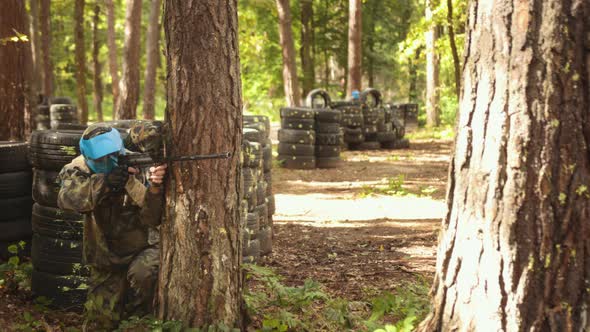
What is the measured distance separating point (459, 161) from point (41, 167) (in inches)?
137

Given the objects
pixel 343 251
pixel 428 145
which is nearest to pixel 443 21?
pixel 428 145

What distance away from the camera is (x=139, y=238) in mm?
4684

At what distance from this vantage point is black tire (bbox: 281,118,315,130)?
47.0 ft

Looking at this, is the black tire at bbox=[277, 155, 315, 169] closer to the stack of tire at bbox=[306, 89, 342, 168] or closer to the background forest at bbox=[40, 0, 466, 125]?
the stack of tire at bbox=[306, 89, 342, 168]

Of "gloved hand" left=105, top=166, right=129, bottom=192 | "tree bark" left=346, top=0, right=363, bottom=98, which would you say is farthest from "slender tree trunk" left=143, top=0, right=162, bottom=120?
"gloved hand" left=105, top=166, right=129, bottom=192

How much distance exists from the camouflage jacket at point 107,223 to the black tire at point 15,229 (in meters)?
1.70

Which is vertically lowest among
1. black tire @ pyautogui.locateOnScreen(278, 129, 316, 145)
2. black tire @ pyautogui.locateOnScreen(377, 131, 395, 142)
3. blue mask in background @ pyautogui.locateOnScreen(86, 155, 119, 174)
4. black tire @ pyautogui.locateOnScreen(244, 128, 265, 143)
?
black tire @ pyautogui.locateOnScreen(377, 131, 395, 142)

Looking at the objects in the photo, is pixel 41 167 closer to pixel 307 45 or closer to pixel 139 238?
pixel 139 238

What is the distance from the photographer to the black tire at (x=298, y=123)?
14.3 m

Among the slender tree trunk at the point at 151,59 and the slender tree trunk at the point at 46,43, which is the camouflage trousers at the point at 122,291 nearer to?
the slender tree trunk at the point at 151,59

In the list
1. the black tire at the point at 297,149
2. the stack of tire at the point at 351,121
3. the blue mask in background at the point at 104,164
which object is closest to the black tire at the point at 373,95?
the stack of tire at the point at 351,121

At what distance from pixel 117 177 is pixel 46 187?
1.21 meters

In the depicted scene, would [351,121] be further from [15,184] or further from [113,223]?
[113,223]

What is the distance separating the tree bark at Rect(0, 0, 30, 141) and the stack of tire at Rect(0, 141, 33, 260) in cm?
260
